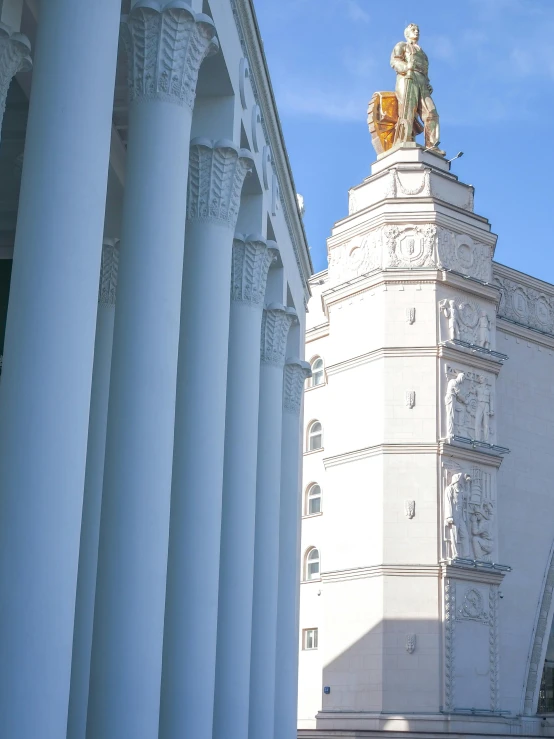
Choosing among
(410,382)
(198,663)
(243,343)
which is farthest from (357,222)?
(198,663)

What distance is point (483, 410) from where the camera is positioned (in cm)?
3231

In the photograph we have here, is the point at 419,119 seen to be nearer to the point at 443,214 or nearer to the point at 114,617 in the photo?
the point at 443,214

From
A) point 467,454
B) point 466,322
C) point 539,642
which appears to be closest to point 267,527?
point 467,454

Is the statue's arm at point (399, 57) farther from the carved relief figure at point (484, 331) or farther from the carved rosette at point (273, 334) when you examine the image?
the carved rosette at point (273, 334)

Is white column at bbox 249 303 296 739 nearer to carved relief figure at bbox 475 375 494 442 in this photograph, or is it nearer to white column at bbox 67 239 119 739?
white column at bbox 67 239 119 739

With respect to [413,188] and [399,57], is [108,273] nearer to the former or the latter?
[413,188]

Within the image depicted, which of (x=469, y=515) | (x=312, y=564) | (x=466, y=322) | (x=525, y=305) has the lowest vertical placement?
(x=312, y=564)

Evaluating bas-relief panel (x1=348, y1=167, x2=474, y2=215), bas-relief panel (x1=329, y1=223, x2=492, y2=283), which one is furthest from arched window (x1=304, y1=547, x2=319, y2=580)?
bas-relief panel (x1=348, y1=167, x2=474, y2=215)

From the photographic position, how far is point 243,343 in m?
16.9

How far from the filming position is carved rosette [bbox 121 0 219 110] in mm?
11500

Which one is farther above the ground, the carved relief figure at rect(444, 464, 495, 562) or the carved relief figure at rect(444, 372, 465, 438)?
the carved relief figure at rect(444, 372, 465, 438)

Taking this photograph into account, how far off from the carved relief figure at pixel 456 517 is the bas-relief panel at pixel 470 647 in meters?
0.92

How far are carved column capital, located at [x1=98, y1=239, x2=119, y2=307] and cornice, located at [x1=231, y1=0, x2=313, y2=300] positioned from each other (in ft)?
10.6

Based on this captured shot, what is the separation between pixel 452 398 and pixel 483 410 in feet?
4.20
